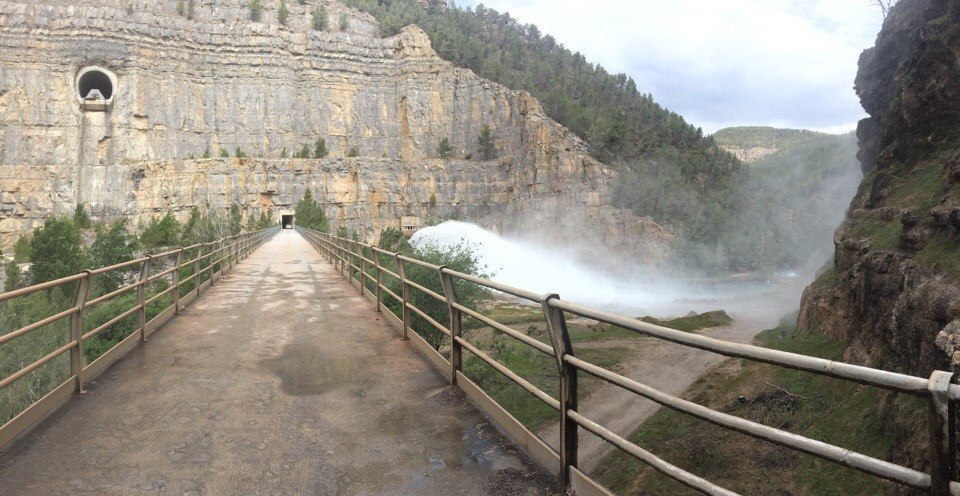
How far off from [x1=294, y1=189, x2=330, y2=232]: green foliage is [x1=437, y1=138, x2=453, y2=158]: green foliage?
20.3 metres

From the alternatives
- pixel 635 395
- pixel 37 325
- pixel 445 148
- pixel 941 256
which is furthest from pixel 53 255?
pixel 941 256

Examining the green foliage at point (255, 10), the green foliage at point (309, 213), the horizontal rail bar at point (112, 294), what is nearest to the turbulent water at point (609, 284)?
the green foliage at point (309, 213)

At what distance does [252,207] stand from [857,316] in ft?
283

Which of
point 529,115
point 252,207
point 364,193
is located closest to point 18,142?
point 252,207

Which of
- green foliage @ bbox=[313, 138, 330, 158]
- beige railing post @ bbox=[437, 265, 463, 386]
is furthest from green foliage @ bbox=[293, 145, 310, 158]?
beige railing post @ bbox=[437, 265, 463, 386]

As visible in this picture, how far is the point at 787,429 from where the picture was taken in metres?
15.0

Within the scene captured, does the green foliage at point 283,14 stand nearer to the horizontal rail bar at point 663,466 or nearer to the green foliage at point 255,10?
the green foliage at point 255,10

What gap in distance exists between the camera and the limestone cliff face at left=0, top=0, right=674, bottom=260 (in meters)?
84.4

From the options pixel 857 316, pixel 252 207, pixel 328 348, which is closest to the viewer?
pixel 328 348

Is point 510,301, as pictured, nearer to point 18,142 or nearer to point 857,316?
point 857,316

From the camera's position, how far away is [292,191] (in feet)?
300

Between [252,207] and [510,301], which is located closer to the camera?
[510,301]

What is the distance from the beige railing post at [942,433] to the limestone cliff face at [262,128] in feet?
245

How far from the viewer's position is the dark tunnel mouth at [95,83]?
288 ft
